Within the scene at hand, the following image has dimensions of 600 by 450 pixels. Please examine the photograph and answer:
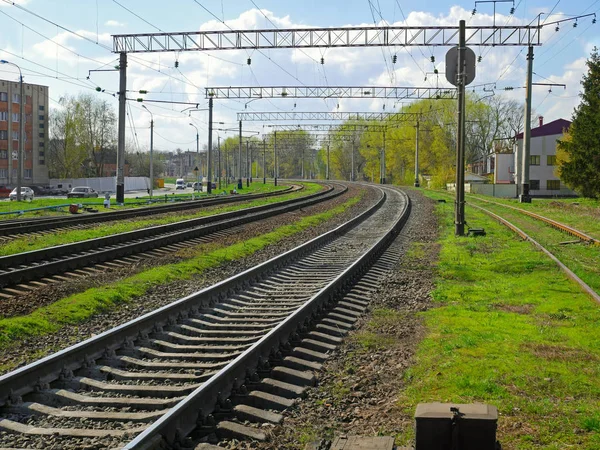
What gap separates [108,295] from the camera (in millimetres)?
11586

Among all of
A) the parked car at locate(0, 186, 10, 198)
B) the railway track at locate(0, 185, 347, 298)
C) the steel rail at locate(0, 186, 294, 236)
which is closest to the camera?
the railway track at locate(0, 185, 347, 298)

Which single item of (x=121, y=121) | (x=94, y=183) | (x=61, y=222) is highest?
(x=121, y=121)

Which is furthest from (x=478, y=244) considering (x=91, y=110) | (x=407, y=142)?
(x=91, y=110)

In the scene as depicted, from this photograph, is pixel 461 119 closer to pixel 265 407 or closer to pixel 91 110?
pixel 265 407

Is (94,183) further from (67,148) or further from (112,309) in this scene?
(112,309)

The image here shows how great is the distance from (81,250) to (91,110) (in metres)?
96.5

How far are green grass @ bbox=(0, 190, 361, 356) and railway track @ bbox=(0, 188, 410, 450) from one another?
1563mm

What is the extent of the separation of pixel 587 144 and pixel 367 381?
128 feet

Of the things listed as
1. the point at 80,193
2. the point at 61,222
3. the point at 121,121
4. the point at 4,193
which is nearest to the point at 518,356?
the point at 61,222

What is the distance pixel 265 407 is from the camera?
6.58 metres

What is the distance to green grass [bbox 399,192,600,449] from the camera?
5.99 meters

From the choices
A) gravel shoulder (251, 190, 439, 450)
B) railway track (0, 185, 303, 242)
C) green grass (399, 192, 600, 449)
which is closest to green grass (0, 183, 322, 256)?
railway track (0, 185, 303, 242)

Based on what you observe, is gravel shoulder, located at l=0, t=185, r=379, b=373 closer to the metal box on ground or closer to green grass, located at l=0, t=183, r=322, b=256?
green grass, located at l=0, t=183, r=322, b=256

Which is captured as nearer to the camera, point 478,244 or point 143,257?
point 143,257
